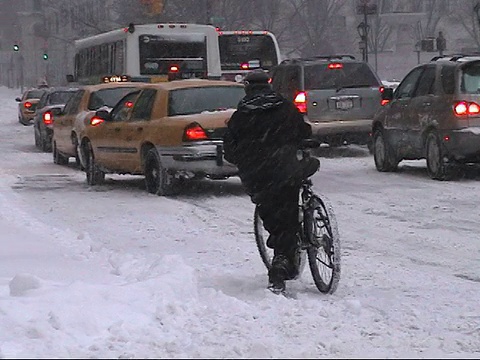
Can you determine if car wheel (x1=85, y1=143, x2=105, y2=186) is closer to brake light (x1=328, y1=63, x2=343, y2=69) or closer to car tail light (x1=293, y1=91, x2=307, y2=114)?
car tail light (x1=293, y1=91, x2=307, y2=114)

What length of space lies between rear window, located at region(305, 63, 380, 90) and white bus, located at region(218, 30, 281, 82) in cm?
1001

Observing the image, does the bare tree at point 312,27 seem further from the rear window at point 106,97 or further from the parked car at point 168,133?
the parked car at point 168,133

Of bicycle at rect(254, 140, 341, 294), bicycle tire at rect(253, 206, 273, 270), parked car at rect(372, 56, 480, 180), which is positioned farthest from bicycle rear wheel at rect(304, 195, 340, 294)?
parked car at rect(372, 56, 480, 180)

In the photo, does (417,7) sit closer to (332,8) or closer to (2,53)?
(332,8)

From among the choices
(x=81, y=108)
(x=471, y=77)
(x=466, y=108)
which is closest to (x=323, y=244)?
(x=466, y=108)

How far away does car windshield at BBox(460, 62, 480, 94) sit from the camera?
1521 centimetres

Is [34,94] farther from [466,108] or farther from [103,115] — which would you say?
[466,108]

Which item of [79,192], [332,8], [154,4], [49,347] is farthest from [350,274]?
[332,8]

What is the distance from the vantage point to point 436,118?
15453 mm

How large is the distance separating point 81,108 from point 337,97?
15.6 feet

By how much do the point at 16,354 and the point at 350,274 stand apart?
3530mm

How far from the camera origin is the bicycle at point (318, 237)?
769 centimetres

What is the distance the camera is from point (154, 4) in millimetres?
38656

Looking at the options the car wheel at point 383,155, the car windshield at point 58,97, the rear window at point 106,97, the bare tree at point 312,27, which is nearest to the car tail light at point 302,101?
the car wheel at point 383,155
